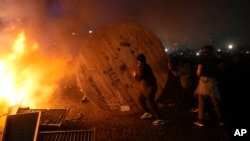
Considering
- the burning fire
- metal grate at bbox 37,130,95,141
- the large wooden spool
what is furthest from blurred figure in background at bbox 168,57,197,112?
the burning fire

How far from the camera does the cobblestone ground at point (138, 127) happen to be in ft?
18.9

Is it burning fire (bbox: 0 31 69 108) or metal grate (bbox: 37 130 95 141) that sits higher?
burning fire (bbox: 0 31 69 108)

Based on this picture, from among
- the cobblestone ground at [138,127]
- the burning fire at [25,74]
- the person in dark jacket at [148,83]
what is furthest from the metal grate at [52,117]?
the person in dark jacket at [148,83]

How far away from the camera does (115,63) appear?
752cm

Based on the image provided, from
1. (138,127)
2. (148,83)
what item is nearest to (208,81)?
(148,83)

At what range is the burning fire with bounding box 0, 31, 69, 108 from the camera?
8068mm

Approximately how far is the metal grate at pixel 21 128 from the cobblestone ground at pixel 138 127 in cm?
148

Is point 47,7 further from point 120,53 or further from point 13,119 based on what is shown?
point 13,119

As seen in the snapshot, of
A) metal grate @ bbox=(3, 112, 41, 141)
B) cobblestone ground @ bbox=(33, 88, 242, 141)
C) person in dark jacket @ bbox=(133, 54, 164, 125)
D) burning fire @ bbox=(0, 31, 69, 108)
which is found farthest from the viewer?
burning fire @ bbox=(0, 31, 69, 108)

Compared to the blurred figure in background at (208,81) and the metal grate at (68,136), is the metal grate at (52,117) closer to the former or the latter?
the metal grate at (68,136)

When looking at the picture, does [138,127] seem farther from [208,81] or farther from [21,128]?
[21,128]

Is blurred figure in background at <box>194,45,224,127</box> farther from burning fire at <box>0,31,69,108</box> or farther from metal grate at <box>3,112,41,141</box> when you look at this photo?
burning fire at <box>0,31,69,108</box>

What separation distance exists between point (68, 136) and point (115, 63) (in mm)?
3063

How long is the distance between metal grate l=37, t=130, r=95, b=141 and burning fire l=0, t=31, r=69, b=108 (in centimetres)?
327
